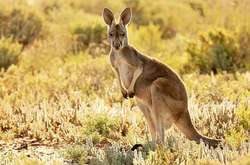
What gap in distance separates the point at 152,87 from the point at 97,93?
4305 mm

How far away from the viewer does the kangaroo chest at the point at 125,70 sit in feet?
25.1

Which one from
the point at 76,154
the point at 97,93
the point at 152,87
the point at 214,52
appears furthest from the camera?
the point at 214,52

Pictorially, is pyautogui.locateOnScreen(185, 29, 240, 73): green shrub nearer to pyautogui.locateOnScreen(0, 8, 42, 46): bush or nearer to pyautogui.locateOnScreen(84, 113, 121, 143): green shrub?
pyautogui.locateOnScreen(0, 8, 42, 46): bush

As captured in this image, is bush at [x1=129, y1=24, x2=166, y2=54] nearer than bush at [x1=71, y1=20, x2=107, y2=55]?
Yes

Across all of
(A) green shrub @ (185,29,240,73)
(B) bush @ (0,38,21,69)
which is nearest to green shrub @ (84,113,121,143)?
(A) green shrub @ (185,29,240,73)

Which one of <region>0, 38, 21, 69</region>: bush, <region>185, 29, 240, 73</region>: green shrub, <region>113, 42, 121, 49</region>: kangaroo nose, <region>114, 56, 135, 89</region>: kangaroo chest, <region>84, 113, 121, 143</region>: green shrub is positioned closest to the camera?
<region>113, 42, 121, 49</region>: kangaroo nose

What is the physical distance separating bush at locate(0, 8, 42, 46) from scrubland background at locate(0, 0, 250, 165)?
0.09ft

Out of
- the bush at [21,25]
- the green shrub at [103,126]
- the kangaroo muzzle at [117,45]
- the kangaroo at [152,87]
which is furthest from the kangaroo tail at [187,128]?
the bush at [21,25]

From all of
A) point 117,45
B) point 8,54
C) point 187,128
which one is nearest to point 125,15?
point 117,45

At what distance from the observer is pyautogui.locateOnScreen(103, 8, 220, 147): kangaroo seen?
→ 7.13 meters

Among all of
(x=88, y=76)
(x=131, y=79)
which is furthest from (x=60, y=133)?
(x=88, y=76)

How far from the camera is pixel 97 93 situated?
11.4 metres

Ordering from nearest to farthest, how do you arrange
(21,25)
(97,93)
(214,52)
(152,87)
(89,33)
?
(152,87)
(97,93)
(214,52)
(89,33)
(21,25)

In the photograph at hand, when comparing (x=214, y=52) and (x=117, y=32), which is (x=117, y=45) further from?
(x=214, y=52)
